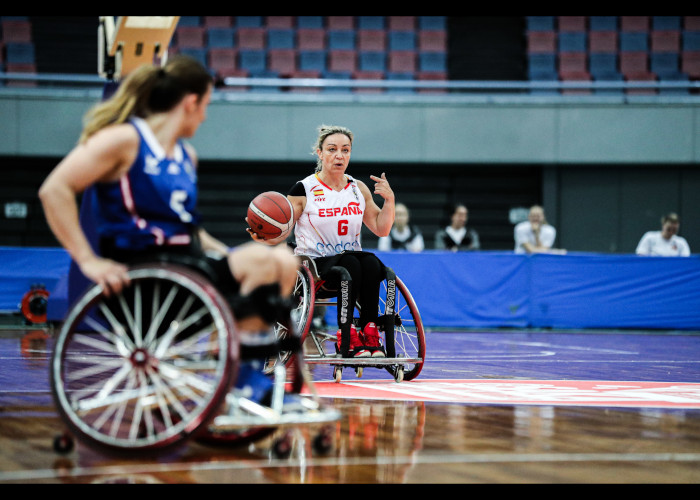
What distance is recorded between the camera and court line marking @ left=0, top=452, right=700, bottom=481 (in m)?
2.17

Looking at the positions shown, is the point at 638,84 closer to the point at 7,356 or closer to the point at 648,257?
the point at 648,257

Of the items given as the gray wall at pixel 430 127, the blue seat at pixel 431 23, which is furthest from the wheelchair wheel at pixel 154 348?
the blue seat at pixel 431 23

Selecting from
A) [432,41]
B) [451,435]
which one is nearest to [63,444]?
[451,435]

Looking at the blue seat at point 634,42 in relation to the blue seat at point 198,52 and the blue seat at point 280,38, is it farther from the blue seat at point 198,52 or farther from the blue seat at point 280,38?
the blue seat at point 198,52

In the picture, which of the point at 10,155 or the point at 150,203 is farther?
the point at 10,155

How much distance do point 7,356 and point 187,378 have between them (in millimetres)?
4254

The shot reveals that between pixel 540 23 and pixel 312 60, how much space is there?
4238mm

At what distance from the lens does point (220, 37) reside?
51.4 ft

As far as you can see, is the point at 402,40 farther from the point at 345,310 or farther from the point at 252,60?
the point at 345,310

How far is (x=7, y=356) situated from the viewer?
5980 millimetres

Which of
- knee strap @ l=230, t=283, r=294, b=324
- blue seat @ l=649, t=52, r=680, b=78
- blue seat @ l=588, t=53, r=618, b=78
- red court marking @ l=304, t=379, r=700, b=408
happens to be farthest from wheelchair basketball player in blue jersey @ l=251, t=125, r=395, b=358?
blue seat @ l=649, t=52, r=680, b=78

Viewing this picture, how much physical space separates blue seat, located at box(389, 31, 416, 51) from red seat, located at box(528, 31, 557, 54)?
6.85ft

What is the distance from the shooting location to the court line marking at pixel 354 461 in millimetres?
2170
